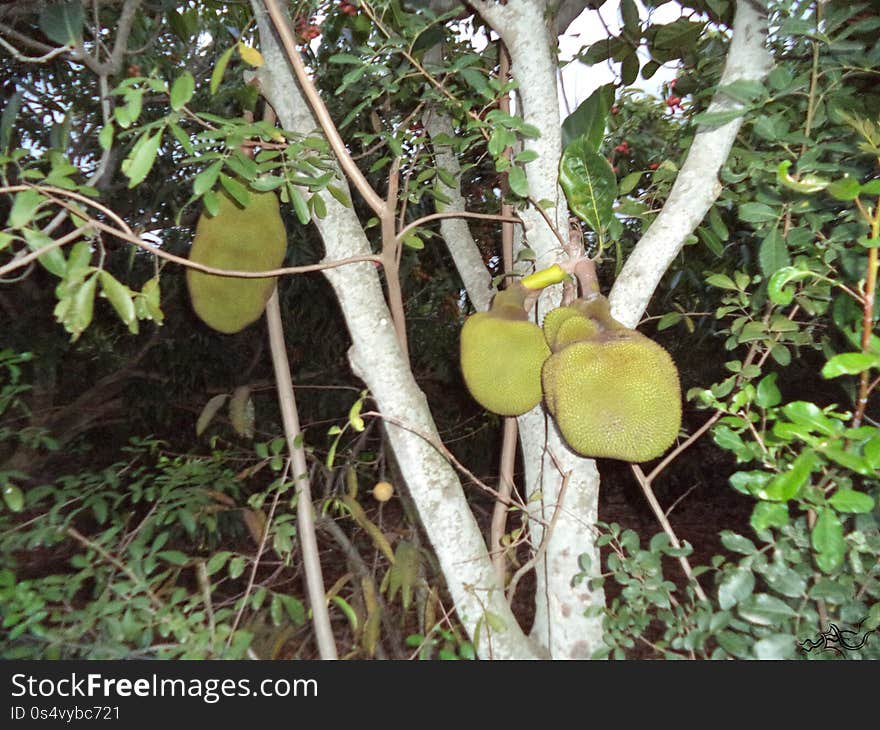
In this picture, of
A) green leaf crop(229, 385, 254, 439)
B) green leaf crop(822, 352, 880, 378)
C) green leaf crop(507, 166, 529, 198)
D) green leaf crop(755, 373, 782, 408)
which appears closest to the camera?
green leaf crop(822, 352, 880, 378)

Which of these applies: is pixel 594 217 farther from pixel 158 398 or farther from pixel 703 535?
pixel 703 535

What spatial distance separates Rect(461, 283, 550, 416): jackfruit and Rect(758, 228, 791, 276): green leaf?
283mm

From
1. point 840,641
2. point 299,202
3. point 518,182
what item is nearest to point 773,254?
point 518,182

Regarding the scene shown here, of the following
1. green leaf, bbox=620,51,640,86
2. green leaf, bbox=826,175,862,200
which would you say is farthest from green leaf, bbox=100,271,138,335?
green leaf, bbox=620,51,640,86

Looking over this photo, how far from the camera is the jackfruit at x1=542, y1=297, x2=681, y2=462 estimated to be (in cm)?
71

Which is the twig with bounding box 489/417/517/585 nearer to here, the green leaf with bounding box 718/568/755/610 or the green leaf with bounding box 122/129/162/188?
the green leaf with bounding box 718/568/755/610

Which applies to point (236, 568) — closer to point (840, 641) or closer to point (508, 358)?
point (508, 358)

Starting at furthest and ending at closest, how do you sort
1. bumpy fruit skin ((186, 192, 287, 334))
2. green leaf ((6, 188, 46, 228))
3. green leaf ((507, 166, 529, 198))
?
bumpy fruit skin ((186, 192, 287, 334)) → green leaf ((507, 166, 529, 198)) → green leaf ((6, 188, 46, 228))

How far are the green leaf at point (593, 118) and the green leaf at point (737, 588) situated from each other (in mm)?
513

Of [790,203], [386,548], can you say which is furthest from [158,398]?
[790,203]

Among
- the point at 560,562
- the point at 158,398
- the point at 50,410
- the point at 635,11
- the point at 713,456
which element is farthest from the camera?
the point at 713,456

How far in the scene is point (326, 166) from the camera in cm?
80

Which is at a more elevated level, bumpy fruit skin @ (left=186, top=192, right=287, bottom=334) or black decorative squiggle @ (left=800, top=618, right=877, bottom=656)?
bumpy fruit skin @ (left=186, top=192, right=287, bottom=334)
